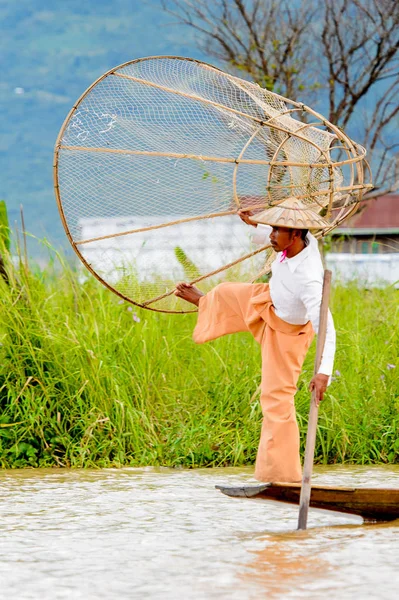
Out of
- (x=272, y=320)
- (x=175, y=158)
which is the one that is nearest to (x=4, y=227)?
(x=175, y=158)

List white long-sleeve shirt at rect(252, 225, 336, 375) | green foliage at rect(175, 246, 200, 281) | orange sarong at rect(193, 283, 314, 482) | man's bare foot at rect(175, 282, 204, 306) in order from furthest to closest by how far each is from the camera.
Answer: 1. green foliage at rect(175, 246, 200, 281)
2. man's bare foot at rect(175, 282, 204, 306)
3. orange sarong at rect(193, 283, 314, 482)
4. white long-sleeve shirt at rect(252, 225, 336, 375)

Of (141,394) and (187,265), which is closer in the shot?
(187,265)

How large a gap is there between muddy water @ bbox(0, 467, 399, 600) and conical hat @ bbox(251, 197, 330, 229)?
4.38 ft

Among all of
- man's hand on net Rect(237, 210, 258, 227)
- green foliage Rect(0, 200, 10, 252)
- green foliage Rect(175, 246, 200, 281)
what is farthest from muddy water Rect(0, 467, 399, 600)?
green foliage Rect(0, 200, 10, 252)

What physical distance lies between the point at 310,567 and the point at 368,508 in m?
0.83

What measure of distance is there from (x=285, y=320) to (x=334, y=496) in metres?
0.89

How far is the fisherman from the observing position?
14.7ft

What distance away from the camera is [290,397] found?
4.66 metres

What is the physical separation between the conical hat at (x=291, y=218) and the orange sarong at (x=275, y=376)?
0.42m

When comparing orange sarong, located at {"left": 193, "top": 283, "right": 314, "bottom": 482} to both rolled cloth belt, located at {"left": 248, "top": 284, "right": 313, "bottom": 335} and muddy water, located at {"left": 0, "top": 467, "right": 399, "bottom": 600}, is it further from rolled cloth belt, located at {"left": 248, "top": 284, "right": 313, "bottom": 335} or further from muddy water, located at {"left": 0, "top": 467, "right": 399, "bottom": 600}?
muddy water, located at {"left": 0, "top": 467, "right": 399, "bottom": 600}

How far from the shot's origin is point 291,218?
14.6ft

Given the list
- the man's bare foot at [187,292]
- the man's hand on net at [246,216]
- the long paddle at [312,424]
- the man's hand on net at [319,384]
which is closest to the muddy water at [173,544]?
the long paddle at [312,424]

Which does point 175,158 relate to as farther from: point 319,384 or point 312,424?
point 312,424

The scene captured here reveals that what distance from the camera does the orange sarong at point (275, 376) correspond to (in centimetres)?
459
